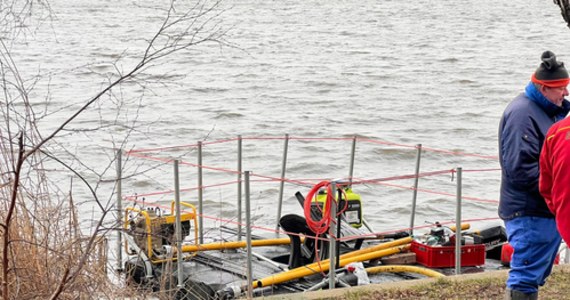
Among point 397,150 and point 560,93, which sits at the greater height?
point 560,93

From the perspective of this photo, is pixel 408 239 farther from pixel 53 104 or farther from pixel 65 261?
pixel 53 104

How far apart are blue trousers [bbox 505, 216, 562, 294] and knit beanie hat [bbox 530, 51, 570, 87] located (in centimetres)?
79

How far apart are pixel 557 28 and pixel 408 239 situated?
92.6ft

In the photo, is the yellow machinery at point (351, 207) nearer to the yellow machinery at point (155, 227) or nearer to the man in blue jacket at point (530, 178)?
the yellow machinery at point (155, 227)

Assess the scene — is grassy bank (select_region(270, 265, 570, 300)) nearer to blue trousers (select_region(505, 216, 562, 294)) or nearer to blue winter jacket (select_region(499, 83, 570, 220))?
blue trousers (select_region(505, 216, 562, 294))

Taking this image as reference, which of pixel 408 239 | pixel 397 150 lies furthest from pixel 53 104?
pixel 408 239

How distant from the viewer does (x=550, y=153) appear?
4656mm

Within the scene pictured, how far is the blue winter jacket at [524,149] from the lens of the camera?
5.59 metres

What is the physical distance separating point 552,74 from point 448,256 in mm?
3430

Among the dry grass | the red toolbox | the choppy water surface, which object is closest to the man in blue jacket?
the dry grass

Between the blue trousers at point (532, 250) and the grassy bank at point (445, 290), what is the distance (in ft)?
3.99


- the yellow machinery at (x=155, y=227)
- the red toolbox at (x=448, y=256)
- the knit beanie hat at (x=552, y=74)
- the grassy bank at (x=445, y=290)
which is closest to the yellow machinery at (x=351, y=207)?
the red toolbox at (x=448, y=256)

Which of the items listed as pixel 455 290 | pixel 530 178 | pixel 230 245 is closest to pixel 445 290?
pixel 455 290

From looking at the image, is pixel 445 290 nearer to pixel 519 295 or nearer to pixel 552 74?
pixel 519 295
